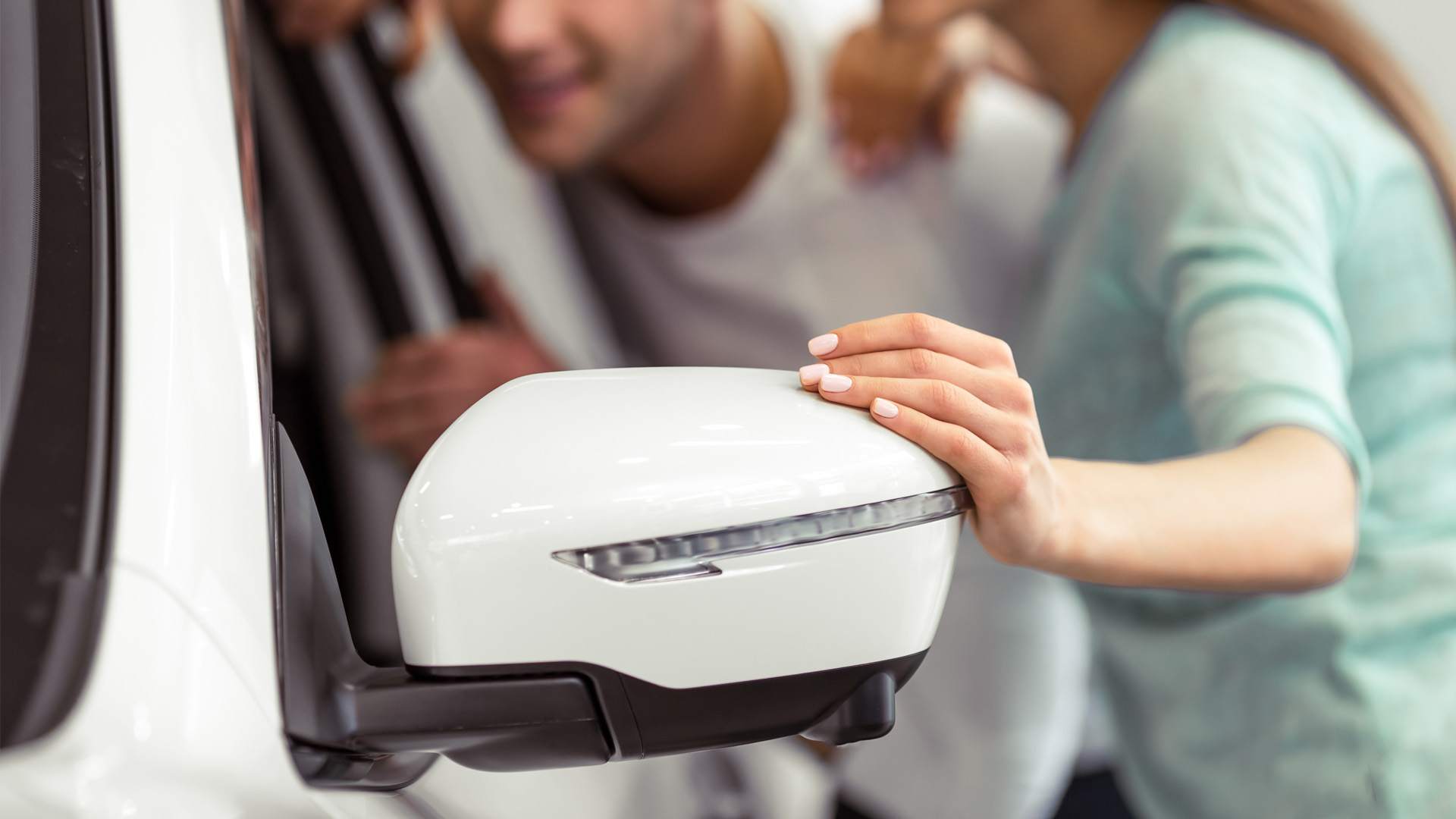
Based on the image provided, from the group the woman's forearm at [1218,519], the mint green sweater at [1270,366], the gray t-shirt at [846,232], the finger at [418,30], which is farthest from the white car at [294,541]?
the finger at [418,30]

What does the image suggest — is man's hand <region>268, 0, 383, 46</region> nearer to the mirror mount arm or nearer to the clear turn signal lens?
the mirror mount arm

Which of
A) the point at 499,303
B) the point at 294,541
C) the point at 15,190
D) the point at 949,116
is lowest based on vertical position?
the point at 499,303

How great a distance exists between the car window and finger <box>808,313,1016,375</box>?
1.20 ft

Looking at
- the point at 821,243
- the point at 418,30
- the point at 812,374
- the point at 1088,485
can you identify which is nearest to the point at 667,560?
the point at 812,374

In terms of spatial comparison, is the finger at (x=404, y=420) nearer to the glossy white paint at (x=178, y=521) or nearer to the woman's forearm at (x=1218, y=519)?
the glossy white paint at (x=178, y=521)

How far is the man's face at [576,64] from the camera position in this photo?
103cm

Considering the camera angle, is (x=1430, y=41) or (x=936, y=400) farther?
(x=1430, y=41)

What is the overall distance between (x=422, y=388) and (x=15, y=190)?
61 cm

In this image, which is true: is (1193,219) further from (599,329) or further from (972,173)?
(599,329)

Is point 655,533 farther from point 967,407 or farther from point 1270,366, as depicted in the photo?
point 1270,366

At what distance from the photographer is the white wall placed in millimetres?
1223

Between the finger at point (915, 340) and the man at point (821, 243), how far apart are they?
2.22 ft

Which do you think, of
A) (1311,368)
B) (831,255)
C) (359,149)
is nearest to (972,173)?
(831,255)

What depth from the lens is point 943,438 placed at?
47cm
